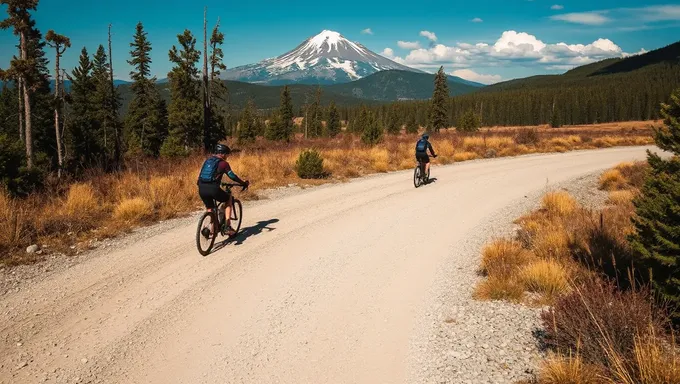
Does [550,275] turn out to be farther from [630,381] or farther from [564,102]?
[564,102]

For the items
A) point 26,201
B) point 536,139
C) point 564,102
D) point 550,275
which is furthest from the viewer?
point 564,102

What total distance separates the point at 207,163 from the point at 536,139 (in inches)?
1177

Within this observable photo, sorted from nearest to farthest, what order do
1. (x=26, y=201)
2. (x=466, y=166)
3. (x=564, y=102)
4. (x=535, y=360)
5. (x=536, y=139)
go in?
(x=535, y=360) → (x=26, y=201) → (x=466, y=166) → (x=536, y=139) → (x=564, y=102)

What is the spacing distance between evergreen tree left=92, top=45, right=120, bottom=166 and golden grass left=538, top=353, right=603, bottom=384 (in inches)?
1606

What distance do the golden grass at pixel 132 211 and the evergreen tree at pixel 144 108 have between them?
4058 cm

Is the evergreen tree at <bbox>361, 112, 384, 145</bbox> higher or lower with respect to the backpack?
higher

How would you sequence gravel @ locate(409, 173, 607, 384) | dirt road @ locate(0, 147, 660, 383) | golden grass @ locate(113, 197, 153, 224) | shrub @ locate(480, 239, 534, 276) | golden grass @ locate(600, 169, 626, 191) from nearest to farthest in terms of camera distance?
gravel @ locate(409, 173, 607, 384) → dirt road @ locate(0, 147, 660, 383) → shrub @ locate(480, 239, 534, 276) → golden grass @ locate(113, 197, 153, 224) → golden grass @ locate(600, 169, 626, 191)

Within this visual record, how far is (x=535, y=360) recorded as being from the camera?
3.77 m

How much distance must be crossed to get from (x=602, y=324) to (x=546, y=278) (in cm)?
195

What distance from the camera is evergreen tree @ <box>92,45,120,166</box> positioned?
38.9 metres

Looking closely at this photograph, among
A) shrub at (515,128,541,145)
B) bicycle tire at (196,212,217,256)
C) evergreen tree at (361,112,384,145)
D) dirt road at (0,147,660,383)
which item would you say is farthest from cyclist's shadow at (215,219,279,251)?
shrub at (515,128,541,145)

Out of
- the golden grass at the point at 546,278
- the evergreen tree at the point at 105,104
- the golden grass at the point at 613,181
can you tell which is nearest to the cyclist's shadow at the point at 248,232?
the golden grass at the point at 546,278

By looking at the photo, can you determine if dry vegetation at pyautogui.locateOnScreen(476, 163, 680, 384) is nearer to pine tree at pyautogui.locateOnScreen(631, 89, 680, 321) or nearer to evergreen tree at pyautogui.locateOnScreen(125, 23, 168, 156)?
pine tree at pyautogui.locateOnScreen(631, 89, 680, 321)

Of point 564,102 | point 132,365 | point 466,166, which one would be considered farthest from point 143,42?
point 564,102
